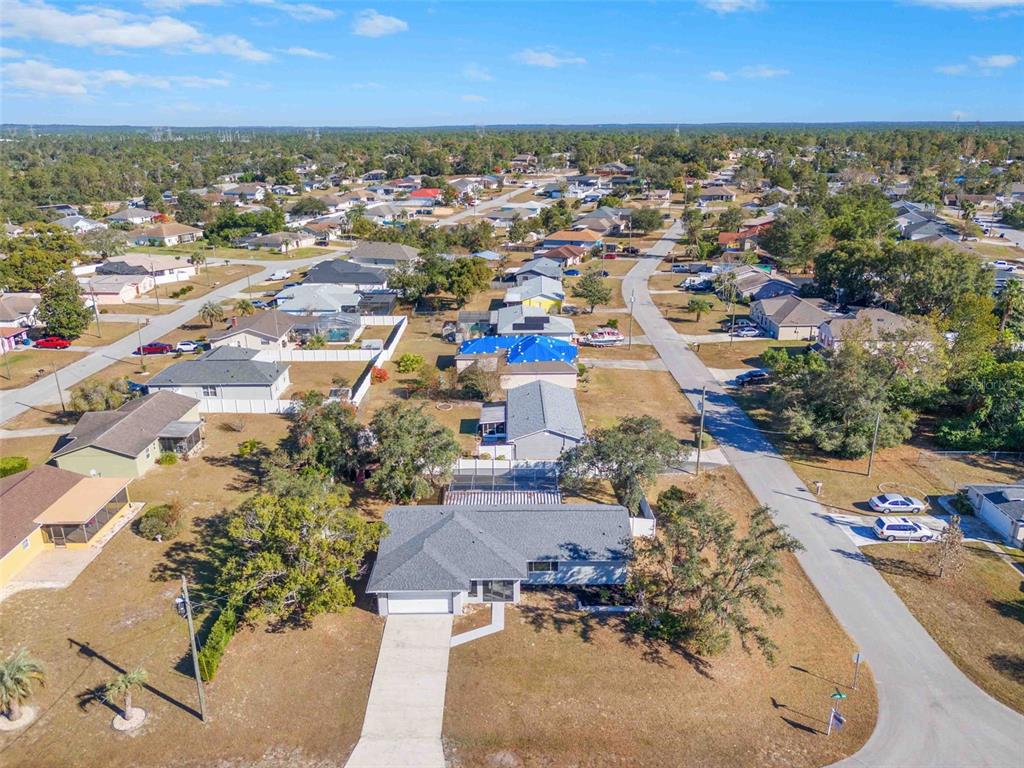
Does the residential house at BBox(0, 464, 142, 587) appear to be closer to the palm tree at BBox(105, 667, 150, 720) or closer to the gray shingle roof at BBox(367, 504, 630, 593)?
the palm tree at BBox(105, 667, 150, 720)

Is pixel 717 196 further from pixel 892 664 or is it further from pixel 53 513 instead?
pixel 53 513

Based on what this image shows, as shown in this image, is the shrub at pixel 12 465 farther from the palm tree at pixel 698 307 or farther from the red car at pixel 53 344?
the palm tree at pixel 698 307

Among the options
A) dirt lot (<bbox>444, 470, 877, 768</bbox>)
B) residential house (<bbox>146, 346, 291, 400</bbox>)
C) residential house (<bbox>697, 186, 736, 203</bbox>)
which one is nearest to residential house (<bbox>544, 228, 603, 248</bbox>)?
residential house (<bbox>697, 186, 736, 203</bbox>)

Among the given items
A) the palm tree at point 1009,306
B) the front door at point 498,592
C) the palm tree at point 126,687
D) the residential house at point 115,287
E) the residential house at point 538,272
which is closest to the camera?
the palm tree at point 126,687

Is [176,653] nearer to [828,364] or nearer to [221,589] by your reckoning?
[221,589]

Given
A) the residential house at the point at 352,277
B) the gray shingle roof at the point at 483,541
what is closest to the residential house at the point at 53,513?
the gray shingle roof at the point at 483,541

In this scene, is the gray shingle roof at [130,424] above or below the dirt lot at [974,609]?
above

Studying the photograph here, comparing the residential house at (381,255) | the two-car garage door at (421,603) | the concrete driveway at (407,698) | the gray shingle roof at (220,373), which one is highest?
the residential house at (381,255)

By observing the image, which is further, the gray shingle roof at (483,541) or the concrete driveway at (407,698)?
the gray shingle roof at (483,541)
